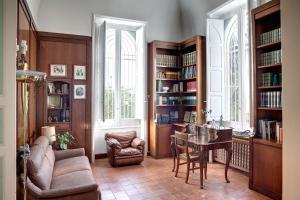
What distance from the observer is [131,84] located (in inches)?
247

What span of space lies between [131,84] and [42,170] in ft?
12.4

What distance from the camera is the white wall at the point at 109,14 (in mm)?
5285

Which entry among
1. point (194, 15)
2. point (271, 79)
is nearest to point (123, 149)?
point (271, 79)

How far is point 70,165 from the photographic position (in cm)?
368

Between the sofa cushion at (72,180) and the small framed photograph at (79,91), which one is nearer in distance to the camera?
the sofa cushion at (72,180)

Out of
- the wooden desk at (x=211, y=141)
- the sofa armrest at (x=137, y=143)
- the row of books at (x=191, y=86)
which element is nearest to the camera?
the wooden desk at (x=211, y=141)

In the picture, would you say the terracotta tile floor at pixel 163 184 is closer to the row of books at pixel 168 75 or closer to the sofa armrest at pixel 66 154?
the sofa armrest at pixel 66 154

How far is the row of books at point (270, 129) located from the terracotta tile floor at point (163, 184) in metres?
0.91

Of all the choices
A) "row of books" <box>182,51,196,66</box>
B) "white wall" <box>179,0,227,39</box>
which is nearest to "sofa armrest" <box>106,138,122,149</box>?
"row of books" <box>182,51,196,66</box>

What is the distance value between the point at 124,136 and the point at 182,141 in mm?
1709

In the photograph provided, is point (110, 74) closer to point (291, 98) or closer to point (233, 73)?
point (233, 73)

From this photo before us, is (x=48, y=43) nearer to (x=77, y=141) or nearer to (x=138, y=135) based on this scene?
(x=77, y=141)

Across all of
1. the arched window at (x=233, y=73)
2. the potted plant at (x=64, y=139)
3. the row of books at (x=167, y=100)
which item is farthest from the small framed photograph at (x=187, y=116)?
the potted plant at (x=64, y=139)

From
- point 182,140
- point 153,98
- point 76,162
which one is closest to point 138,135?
point 153,98
